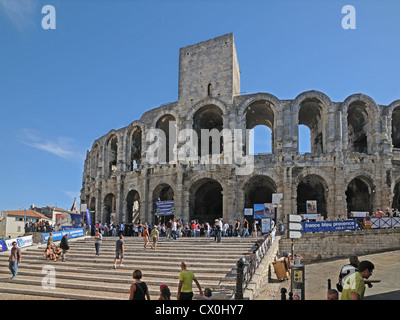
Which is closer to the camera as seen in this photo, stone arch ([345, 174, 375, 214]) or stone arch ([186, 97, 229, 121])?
stone arch ([345, 174, 375, 214])

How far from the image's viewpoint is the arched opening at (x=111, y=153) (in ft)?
121

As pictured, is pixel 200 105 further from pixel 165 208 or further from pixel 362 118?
pixel 362 118

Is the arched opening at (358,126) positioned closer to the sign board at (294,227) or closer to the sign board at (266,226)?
the sign board at (266,226)

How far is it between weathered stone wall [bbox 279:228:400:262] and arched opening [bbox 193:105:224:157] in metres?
13.0

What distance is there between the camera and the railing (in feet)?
30.1

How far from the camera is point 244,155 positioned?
29328 mm

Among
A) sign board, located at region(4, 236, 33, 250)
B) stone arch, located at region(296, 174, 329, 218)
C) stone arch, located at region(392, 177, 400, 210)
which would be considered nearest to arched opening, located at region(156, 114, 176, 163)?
stone arch, located at region(296, 174, 329, 218)

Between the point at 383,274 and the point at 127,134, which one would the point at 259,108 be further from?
the point at 383,274

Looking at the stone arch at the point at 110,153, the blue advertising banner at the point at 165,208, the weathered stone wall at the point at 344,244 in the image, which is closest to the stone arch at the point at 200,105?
the blue advertising banner at the point at 165,208

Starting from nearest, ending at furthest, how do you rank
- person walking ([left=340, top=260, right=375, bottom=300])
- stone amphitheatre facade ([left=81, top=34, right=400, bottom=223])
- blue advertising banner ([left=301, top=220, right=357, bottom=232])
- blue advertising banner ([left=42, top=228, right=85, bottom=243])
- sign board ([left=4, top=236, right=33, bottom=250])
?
person walking ([left=340, top=260, right=375, bottom=300]) → sign board ([left=4, top=236, right=33, bottom=250]) → blue advertising banner ([left=301, top=220, right=357, bottom=232]) → blue advertising banner ([left=42, top=228, right=85, bottom=243]) → stone amphitheatre facade ([left=81, top=34, right=400, bottom=223])

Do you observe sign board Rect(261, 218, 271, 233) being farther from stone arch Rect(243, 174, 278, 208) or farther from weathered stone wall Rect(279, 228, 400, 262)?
stone arch Rect(243, 174, 278, 208)

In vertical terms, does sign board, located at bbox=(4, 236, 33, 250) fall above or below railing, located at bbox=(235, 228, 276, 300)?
below
